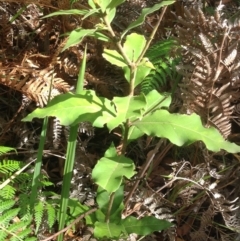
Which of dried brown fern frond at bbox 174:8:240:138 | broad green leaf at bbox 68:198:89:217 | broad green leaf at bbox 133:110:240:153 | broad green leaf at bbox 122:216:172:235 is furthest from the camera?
dried brown fern frond at bbox 174:8:240:138

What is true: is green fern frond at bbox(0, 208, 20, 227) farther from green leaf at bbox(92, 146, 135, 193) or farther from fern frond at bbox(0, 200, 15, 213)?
green leaf at bbox(92, 146, 135, 193)

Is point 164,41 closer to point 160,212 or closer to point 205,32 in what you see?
point 205,32

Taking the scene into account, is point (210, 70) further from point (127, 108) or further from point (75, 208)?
point (75, 208)

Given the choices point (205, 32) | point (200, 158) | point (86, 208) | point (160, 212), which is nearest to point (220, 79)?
point (205, 32)

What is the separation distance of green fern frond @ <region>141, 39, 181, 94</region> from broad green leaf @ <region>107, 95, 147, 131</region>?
638 mm

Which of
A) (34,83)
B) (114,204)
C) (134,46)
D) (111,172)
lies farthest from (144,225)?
(34,83)

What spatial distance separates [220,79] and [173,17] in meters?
0.50

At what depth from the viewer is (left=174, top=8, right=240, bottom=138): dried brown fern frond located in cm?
189

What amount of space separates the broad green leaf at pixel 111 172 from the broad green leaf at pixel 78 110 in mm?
131

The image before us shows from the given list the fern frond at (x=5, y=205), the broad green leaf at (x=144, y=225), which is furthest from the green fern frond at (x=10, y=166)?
the broad green leaf at (x=144, y=225)

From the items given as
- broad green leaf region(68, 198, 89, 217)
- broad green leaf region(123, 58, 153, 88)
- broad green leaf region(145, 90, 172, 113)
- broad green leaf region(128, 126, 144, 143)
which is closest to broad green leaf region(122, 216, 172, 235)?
broad green leaf region(68, 198, 89, 217)

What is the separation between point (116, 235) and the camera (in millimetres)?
1562

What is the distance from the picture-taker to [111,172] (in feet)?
4.43

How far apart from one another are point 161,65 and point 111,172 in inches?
32.5
